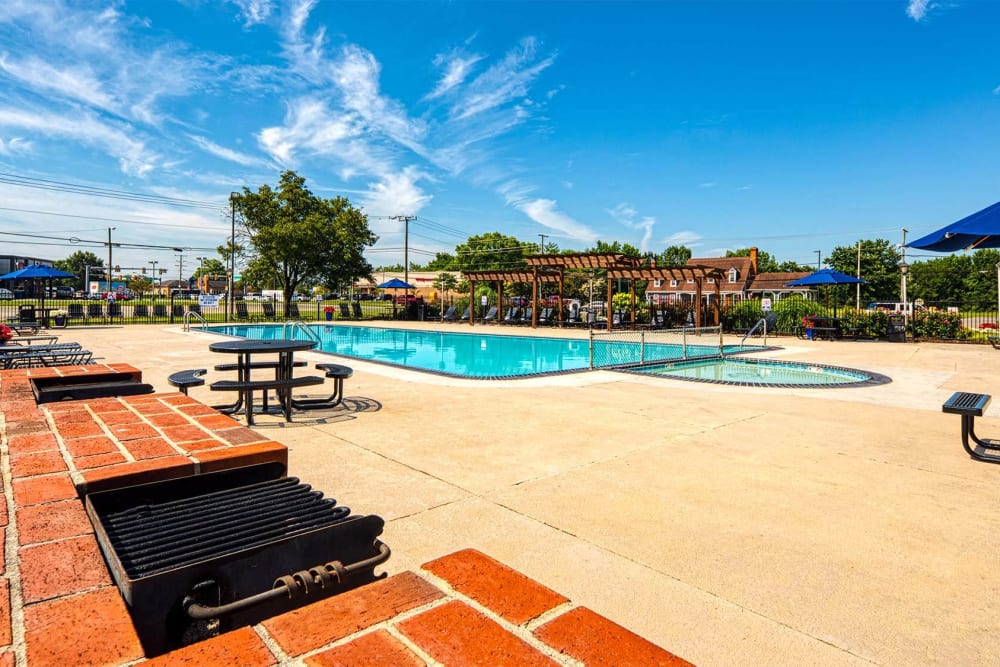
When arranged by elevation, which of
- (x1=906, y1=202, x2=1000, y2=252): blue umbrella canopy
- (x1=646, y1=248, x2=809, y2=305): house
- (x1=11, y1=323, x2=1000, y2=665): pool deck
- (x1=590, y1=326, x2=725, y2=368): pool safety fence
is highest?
(x1=646, y1=248, x2=809, y2=305): house

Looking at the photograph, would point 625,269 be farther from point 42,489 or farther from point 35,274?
point 35,274

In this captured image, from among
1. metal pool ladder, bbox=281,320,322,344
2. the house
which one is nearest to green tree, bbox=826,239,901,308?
the house

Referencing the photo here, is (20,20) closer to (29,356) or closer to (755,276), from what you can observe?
(29,356)

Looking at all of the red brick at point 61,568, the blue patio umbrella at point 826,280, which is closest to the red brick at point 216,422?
the red brick at point 61,568

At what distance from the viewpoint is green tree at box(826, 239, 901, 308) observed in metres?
52.1

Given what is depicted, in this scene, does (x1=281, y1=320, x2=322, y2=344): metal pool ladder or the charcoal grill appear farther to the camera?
(x1=281, y1=320, x2=322, y2=344): metal pool ladder

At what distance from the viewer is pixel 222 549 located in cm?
122

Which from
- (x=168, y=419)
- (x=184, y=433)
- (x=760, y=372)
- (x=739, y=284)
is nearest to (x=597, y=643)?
(x=184, y=433)

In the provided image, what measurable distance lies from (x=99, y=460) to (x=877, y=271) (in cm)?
6400

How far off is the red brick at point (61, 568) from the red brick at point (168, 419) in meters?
0.85

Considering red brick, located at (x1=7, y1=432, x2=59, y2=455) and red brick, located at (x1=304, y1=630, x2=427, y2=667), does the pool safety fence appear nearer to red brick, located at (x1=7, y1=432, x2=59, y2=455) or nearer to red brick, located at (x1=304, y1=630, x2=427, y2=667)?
red brick, located at (x1=7, y1=432, x2=59, y2=455)

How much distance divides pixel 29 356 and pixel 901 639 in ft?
30.4

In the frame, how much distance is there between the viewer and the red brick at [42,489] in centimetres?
128

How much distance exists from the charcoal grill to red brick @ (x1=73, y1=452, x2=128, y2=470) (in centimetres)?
15
